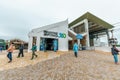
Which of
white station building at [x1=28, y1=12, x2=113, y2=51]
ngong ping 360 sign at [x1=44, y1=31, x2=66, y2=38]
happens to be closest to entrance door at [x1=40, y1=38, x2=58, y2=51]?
white station building at [x1=28, y1=12, x2=113, y2=51]

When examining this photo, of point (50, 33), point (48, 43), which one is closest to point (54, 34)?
point (50, 33)

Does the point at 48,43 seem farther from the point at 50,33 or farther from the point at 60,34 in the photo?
the point at 60,34

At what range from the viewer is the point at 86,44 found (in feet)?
76.3

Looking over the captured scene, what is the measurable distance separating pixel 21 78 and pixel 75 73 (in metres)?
3.08

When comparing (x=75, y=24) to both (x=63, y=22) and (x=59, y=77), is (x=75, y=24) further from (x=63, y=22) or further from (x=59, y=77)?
(x=59, y=77)

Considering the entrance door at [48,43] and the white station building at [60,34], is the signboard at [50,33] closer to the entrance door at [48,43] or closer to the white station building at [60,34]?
the white station building at [60,34]

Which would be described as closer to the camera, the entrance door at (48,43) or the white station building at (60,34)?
the white station building at (60,34)

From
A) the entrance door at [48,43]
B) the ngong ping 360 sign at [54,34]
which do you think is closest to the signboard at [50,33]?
the ngong ping 360 sign at [54,34]

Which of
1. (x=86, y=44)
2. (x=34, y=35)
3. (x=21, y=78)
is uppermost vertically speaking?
(x=34, y=35)

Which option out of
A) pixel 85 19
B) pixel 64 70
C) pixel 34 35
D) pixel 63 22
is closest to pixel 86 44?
pixel 85 19

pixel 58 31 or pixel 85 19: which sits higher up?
pixel 85 19

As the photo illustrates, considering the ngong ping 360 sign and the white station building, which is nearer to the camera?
the ngong ping 360 sign

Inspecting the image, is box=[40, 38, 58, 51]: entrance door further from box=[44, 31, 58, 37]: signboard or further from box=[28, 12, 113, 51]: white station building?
box=[44, 31, 58, 37]: signboard

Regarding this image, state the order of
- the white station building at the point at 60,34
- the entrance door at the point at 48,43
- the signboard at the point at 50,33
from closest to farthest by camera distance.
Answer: the signboard at the point at 50,33, the white station building at the point at 60,34, the entrance door at the point at 48,43
